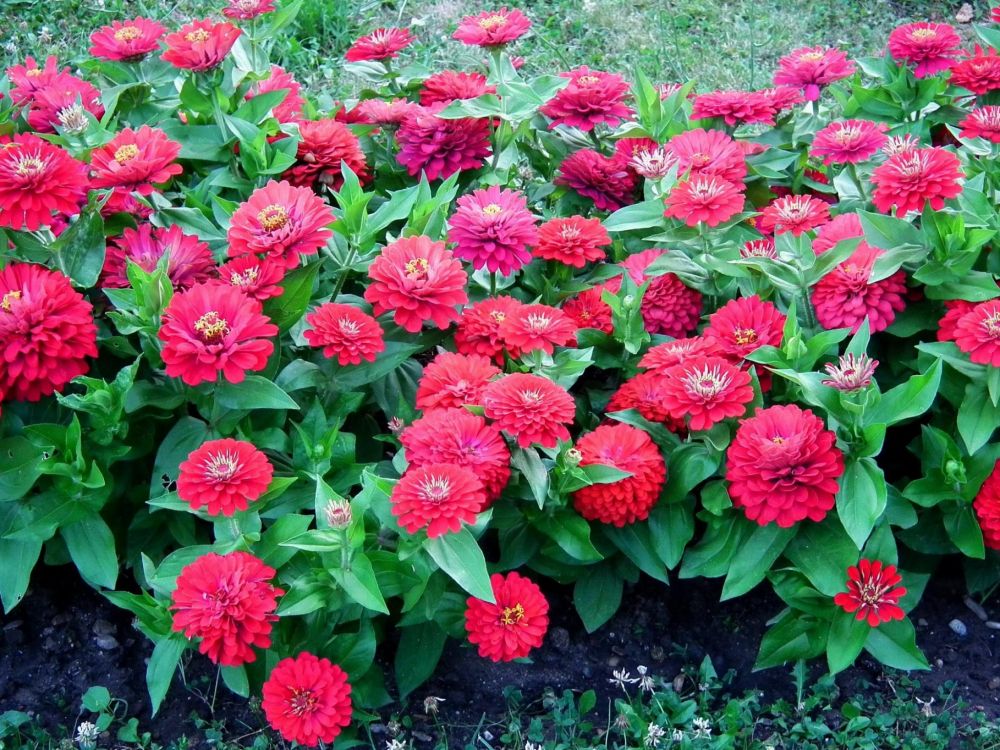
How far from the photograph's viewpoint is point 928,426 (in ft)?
6.67

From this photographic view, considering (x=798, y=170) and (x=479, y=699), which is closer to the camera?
(x=479, y=699)

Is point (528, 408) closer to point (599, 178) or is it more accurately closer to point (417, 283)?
point (417, 283)

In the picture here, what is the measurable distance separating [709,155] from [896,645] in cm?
111

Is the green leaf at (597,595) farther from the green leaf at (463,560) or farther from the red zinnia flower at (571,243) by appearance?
the red zinnia flower at (571,243)

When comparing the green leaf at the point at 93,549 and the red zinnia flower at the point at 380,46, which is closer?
the green leaf at the point at 93,549

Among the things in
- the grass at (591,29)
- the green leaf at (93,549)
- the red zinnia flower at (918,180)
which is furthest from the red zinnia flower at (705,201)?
the grass at (591,29)

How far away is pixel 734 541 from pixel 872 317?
517mm

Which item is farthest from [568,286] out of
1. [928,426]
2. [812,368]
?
[928,426]

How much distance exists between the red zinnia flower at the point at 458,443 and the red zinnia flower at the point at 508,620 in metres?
0.21

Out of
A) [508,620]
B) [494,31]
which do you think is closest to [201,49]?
[494,31]

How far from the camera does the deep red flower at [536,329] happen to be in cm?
197

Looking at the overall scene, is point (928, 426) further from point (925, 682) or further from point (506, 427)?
point (506, 427)

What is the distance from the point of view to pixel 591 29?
4613 millimetres

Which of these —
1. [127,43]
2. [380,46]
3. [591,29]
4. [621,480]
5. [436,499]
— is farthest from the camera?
[591,29]
